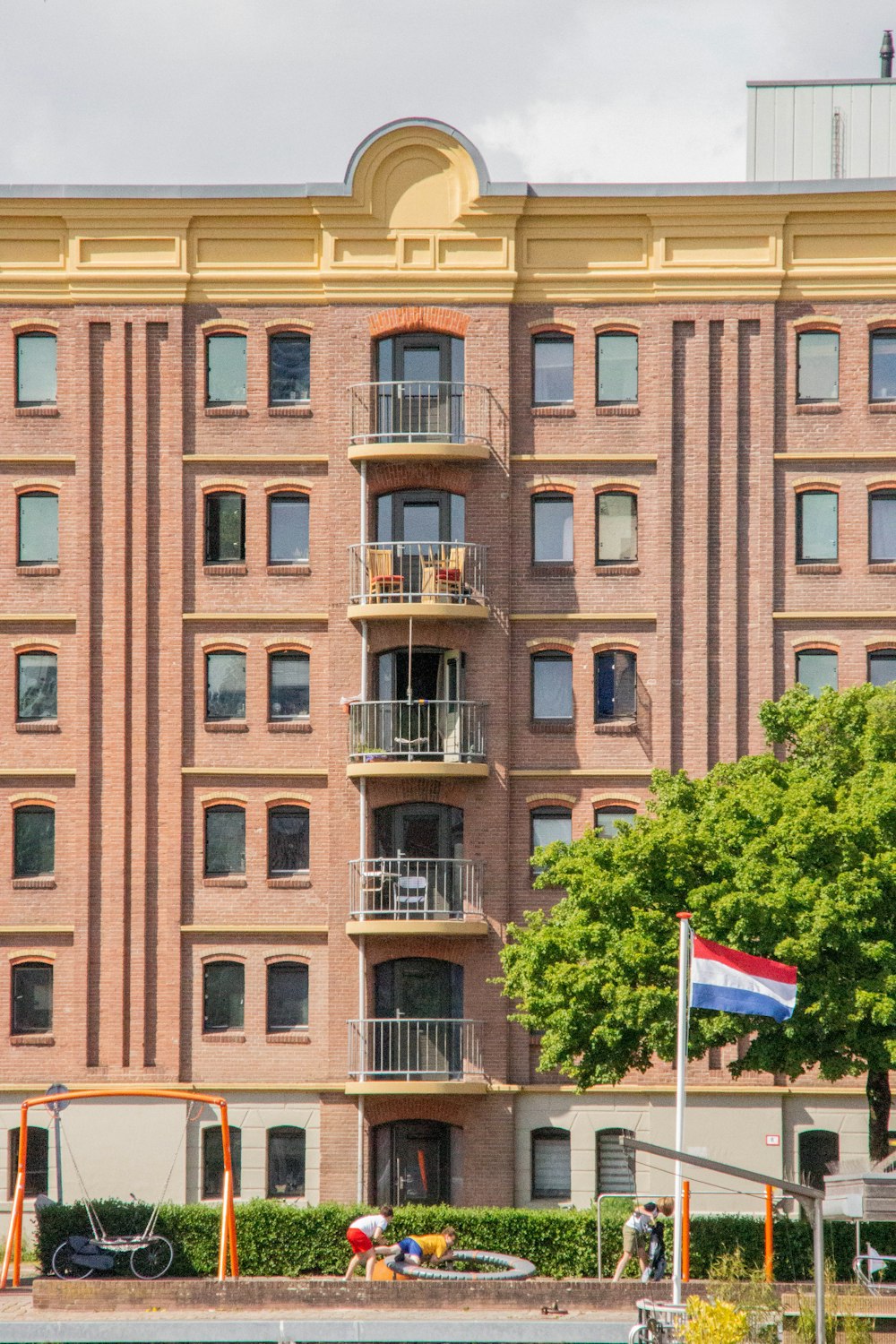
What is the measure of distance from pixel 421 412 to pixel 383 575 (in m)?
3.53

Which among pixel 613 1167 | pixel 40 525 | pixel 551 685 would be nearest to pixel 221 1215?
pixel 613 1167

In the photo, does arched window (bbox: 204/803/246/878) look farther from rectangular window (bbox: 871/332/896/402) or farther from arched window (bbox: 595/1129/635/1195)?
rectangular window (bbox: 871/332/896/402)

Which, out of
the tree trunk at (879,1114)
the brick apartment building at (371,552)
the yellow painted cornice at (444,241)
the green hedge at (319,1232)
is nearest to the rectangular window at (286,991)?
the brick apartment building at (371,552)

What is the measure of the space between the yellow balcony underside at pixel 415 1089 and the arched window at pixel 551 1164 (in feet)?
6.09

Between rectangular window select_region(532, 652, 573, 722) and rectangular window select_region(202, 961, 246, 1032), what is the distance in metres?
8.17

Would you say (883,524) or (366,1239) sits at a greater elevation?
(883,524)

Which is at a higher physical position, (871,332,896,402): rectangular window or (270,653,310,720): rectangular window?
(871,332,896,402): rectangular window

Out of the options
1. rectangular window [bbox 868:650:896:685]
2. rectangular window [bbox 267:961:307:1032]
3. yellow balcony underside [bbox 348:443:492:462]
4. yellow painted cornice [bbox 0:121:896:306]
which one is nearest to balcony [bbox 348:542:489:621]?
yellow balcony underside [bbox 348:443:492:462]

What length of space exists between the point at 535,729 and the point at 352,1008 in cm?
679

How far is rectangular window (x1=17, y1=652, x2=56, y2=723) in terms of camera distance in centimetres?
4356

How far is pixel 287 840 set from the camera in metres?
43.2

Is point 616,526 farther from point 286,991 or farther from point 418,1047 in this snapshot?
point 286,991

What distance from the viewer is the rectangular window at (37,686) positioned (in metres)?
43.6

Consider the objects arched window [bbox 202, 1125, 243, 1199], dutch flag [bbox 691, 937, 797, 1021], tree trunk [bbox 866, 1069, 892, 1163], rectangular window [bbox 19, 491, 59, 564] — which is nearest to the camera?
dutch flag [bbox 691, 937, 797, 1021]
